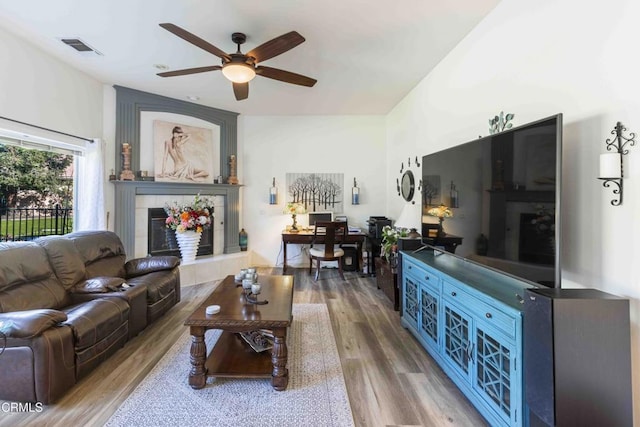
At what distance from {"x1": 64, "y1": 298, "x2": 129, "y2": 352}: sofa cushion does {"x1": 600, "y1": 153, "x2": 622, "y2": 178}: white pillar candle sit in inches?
126

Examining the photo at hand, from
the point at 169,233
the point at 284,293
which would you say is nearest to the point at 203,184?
the point at 169,233

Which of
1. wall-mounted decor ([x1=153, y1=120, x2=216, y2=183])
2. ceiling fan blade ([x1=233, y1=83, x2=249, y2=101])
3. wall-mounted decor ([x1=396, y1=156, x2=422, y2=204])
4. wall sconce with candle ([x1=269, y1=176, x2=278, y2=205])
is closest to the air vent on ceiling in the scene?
wall-mounted decor ([x1=153, y1=120, x2=216, y2=183])

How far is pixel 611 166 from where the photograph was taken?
142cm

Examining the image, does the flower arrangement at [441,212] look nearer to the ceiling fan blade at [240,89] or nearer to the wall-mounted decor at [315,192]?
the ceiling fan blade at [240,89]

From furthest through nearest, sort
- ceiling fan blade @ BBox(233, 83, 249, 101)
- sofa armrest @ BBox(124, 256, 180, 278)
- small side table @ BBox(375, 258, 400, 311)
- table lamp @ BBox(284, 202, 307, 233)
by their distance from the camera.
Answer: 1. table lamp @ BBox(284, 202, 307, 233)
2. small side table @ BBox(375, 258, 400, 311)
3. sofa armrest @ BBox(124, 256, 180, 278)
4. ceiling fan blade @ BBox(233, 83, 249, 101)

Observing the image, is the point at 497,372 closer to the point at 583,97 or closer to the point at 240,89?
the point at 583,97

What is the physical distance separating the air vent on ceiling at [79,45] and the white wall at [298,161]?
2710mm

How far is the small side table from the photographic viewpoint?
138 inches

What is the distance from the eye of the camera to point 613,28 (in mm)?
1498

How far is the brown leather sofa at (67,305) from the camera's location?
1.76 m

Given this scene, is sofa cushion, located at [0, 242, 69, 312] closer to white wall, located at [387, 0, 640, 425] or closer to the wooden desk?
the wooden desk

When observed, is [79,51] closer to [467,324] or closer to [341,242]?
[341,242]

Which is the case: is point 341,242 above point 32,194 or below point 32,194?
below

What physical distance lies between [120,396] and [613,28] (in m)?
3.57
